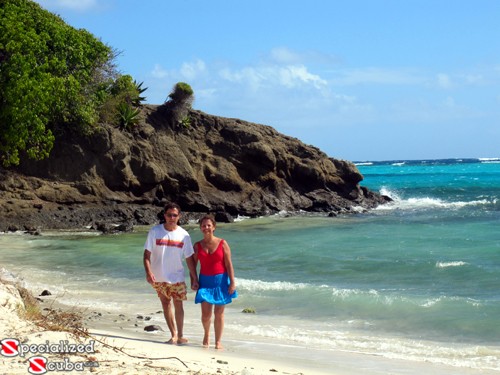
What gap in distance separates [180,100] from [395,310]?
25.9 m

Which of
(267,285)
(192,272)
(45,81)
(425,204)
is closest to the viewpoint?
(192,272)

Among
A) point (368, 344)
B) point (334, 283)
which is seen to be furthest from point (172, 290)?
point (334, 283)

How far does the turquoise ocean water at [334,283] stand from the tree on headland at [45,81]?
4.21m

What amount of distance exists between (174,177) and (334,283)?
62.5ft

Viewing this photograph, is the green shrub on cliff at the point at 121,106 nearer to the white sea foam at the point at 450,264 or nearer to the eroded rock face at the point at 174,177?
the eroded rock face at the point at 174,177

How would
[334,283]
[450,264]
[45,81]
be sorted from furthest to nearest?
[45,81] < [450,264] < [334,283]

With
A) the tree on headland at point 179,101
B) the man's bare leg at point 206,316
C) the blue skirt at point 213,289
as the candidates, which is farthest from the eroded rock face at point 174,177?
the blue skirt at point 213,289

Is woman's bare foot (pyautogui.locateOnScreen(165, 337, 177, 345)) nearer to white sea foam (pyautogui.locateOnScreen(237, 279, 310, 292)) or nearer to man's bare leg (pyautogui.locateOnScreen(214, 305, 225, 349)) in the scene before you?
man's bare leg (pyautogui.locateOnScreen(214, 305, 225, 349))

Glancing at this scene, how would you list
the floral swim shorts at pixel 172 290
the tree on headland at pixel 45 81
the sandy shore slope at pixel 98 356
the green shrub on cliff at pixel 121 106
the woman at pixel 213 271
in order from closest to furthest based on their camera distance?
the sandy shore slope at pixel 98 356, the woman at pixel 213 271, the floral swim shorts at pixel 172 290, the tree on headland at pixel 45 81, the green shrub on cliff at pixel 121 106

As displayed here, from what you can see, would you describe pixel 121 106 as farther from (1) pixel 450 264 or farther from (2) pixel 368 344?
(2) pixel 368 344

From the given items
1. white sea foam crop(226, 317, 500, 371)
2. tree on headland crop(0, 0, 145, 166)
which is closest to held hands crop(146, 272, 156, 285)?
white sea foam crop(226, 317, 500, 371)

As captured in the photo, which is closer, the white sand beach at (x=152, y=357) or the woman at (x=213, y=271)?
the white sand beach at (x=152, y=357)

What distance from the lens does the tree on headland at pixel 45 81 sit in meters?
26.8

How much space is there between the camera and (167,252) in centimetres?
921
